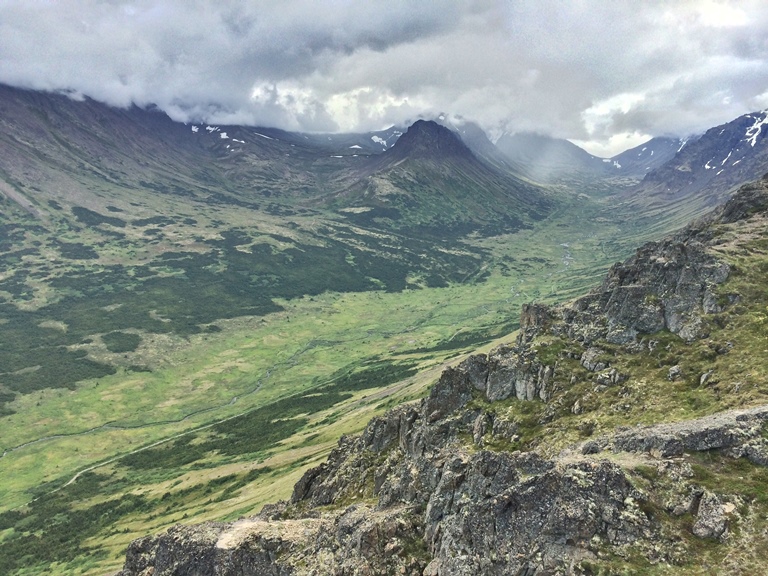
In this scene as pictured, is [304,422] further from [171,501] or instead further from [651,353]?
[651,353]

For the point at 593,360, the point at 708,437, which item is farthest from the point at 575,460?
the point at 593,360

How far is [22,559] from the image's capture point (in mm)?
115812

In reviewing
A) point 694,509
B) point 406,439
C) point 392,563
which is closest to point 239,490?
point 406,439

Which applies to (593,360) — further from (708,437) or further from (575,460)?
(575,460)

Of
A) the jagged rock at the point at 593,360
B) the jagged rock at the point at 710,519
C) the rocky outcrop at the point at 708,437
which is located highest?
the jagged rock at the point at 593,360

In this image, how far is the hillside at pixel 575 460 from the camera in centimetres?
2902

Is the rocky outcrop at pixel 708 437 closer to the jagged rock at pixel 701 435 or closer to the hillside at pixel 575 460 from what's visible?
the jagged rock at pixel 701 435

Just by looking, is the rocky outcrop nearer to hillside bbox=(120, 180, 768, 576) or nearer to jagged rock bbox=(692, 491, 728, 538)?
hillside bbox=(120, 180, 768, 576)

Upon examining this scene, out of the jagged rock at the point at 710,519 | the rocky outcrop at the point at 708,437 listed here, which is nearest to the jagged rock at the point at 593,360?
the rocky outcrop at the point at 708,437

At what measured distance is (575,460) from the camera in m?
34.2

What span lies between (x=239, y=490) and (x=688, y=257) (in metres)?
106

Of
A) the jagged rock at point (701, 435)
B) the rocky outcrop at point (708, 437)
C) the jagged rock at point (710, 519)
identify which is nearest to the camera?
the jagged rock at point (710, 519)

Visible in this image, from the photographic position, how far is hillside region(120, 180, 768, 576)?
95.2 ft

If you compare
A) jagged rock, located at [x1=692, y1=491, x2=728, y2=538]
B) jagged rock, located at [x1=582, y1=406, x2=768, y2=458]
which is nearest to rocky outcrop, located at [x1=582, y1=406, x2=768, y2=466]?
jagged rock, located at [x1=582, y1=406, x2=768, y2=458]
